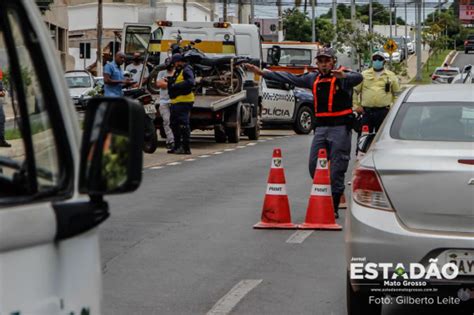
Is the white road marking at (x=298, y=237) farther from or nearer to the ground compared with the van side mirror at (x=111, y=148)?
nearer to the ground

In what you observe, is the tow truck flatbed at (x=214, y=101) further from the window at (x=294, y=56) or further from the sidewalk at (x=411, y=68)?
the sidewalk at (x=411, y=68)

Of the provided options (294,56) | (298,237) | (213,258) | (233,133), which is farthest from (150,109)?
(294,56)

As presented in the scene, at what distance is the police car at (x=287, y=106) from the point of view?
111 feet

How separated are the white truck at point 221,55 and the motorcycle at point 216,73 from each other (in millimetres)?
177

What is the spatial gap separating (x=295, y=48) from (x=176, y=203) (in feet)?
93.0

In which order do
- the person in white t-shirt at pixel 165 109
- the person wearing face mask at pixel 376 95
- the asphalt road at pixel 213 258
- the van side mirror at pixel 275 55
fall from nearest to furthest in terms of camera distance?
the asphalt road at pixel 213 258 < the person wearing face mask at pixel 376 95 < the person in white t-shirt at pixel 165 109 < the van side mirror at pixel 275 55

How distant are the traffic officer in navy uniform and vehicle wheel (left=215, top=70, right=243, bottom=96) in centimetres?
1336

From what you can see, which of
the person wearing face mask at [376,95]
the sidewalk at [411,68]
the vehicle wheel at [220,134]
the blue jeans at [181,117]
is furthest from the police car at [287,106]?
the sidewalk at [411,68]

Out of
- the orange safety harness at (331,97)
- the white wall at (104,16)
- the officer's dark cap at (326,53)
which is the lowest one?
the orange safety harness at (331,97)

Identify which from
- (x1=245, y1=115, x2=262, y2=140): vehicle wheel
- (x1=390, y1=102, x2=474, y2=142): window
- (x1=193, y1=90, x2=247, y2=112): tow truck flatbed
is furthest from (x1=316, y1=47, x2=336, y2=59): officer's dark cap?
(x1=245, y1=115, x2=262, y2=140): vehicle wheel

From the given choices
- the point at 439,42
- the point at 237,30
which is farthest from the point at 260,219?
the point at 439,42

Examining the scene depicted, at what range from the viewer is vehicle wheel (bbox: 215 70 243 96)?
1054 inches

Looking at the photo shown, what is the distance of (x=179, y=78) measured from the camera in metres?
23.3

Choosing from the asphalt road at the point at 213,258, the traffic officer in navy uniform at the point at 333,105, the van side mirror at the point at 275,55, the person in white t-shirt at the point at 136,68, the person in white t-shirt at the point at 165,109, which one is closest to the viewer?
the asphalt road at the point at 213,258
